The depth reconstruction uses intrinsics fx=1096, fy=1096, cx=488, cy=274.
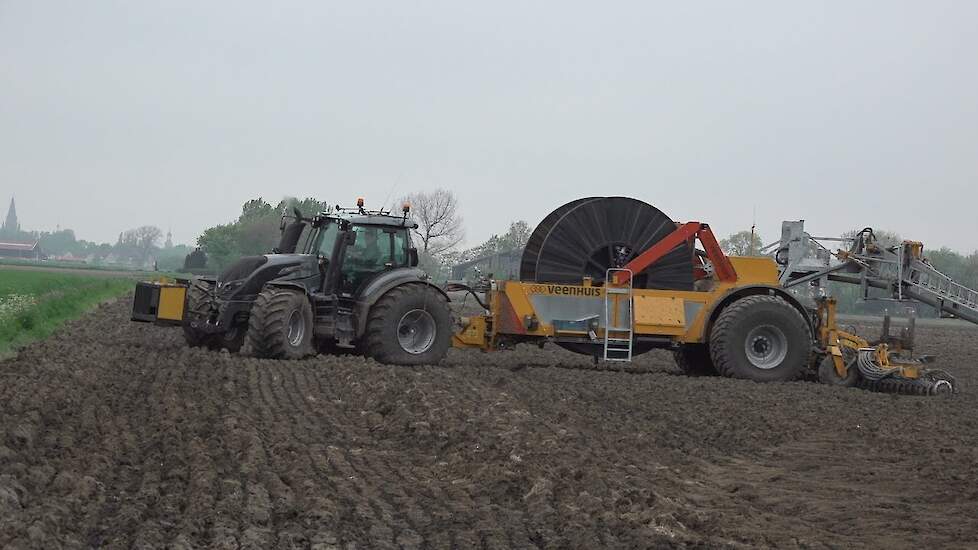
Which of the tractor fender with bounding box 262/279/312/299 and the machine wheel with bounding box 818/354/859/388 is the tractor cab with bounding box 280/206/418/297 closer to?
the tractor fender with bounding box 262/279/312/299

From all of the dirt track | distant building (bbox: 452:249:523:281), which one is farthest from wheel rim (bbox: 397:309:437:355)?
distant building (bbox: 452:249:523:281)

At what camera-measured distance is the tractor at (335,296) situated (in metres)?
15.1

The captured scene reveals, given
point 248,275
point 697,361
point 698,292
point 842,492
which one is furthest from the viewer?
point 697,361

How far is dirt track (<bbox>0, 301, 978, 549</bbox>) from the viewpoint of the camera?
650 centimetres

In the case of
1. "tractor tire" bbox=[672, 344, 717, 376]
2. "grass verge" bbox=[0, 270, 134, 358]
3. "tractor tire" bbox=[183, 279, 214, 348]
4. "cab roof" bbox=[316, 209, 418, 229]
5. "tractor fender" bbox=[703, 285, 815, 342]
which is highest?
"cab roof" bbox=[316, 209, 418, 229]

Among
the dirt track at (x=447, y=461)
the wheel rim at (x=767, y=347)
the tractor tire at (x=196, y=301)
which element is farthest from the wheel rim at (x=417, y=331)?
the wheel rim at (x=767, y=347)

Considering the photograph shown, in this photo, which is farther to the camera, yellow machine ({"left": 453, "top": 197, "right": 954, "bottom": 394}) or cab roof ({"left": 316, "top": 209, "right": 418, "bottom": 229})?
yellow machine ({"left": 453, "top": 197, "right": 954, "bottom": 394})

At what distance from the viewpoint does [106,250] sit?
616 ft

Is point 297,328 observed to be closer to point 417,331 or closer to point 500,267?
point 417,331

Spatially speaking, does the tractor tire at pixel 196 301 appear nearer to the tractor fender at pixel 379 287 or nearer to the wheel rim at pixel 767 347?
the tractor fender at pixel 379 287

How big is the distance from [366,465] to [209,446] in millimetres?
1232

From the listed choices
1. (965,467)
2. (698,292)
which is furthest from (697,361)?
(965,467)

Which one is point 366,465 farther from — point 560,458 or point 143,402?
point 143,402

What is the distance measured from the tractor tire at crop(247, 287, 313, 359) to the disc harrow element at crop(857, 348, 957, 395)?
27.3 feet
